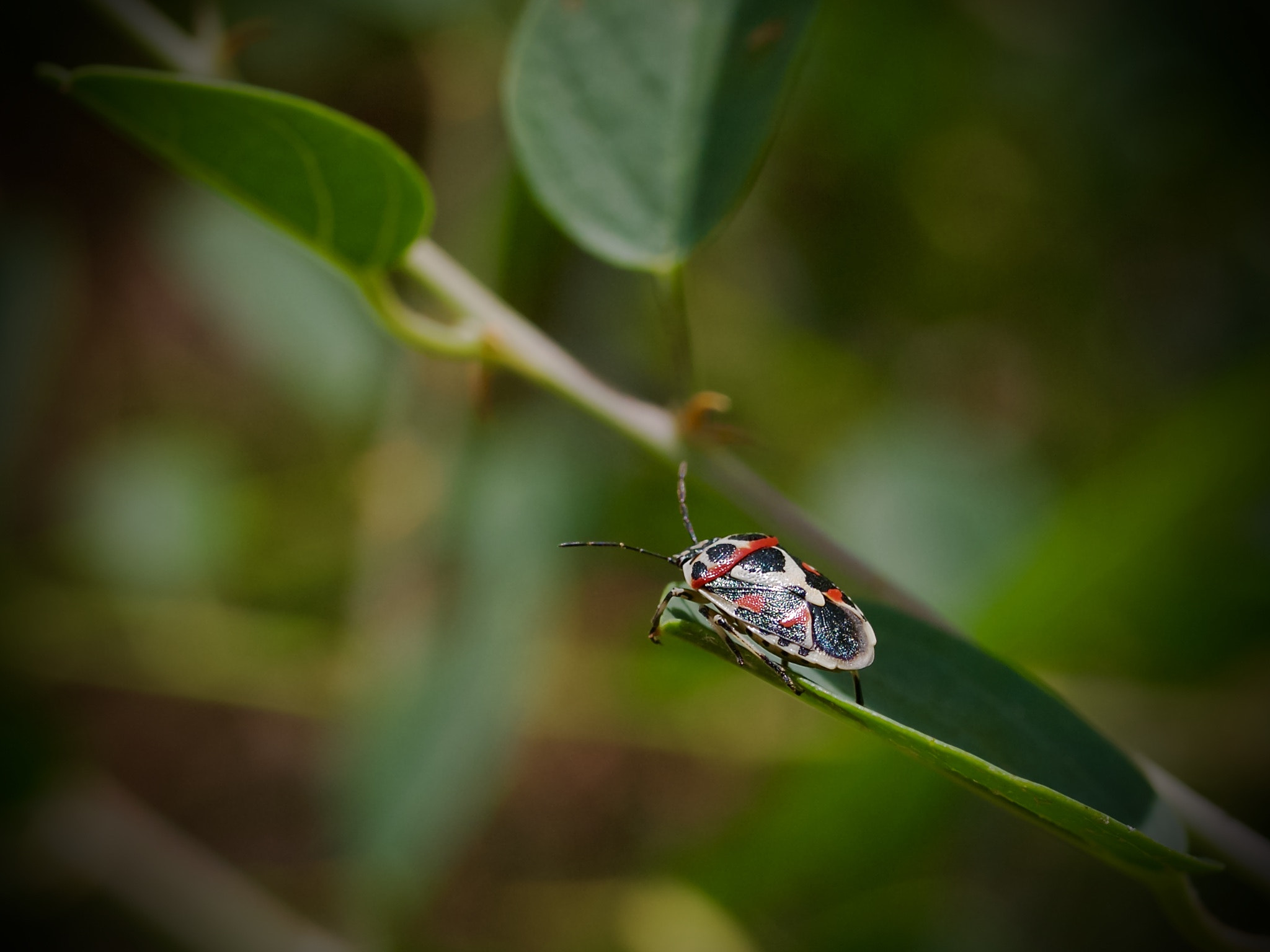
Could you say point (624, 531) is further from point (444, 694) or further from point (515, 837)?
point (515, 837)

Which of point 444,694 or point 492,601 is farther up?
point 492,601

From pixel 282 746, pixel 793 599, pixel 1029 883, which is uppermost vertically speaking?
pixel 793 599

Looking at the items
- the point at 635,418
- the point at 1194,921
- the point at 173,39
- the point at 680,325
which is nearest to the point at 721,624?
the point at 635,418

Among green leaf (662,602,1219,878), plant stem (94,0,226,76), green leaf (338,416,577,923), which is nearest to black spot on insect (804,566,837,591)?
green leaf (662,602,1219,878)

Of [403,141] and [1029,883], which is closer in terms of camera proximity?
[1029,883]

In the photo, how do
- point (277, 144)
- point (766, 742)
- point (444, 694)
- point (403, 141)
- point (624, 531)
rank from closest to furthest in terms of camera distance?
point (277, 144), point (444, 694), point (624, 531), point (766, 742), point (403, 141)

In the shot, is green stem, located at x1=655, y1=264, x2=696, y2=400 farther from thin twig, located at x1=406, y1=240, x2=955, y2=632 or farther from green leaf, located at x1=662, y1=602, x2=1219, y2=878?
green leaf, located at x1=662, y1=602, x2=1219, y2=878

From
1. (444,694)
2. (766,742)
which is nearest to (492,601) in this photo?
(444,694)
